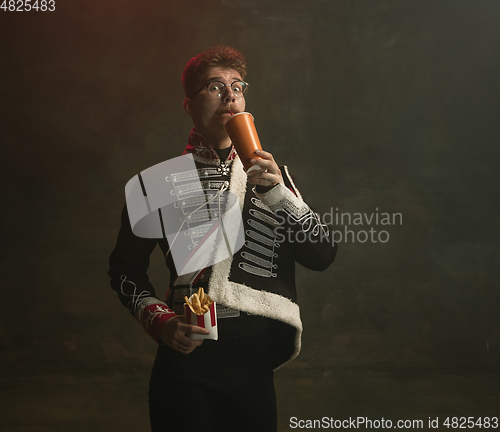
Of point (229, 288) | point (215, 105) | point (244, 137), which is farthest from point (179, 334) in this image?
point (215, 105)

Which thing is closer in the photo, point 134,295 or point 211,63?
point 134,295

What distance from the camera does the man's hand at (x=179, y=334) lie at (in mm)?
1504

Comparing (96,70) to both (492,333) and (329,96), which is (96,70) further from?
(492,333)

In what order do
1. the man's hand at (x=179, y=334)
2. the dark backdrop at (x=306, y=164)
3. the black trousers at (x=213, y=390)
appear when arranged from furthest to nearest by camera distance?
1. the dark backdrop at (x=306, y=164)
2. the black trousers at (x=213, y=390)
3. the man's hand at (x=179, y=334)

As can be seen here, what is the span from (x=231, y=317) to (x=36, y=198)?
257 cm

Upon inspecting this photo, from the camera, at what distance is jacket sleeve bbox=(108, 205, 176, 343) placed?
1.69 metres

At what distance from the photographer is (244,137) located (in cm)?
164

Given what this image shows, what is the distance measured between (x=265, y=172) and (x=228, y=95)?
39 centimetres

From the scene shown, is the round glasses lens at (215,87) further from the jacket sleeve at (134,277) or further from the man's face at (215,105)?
the jacket sleeve at (134,277)

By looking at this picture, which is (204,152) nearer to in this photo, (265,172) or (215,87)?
(215,87)

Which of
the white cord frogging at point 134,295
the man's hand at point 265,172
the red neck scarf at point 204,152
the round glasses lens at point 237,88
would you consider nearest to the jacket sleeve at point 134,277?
the white cord frogging at point 134,295

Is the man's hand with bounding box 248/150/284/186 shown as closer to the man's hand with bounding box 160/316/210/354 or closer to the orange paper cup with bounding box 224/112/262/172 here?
the orange paper cup with bounding box 224/112/262/172

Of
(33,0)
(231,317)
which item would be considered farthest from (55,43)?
(231,317)

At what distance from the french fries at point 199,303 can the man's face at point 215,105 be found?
26.0 inches
